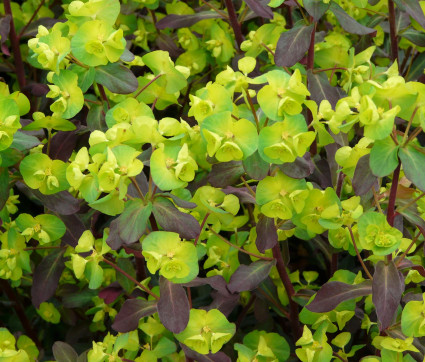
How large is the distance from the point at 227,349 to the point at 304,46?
88cm

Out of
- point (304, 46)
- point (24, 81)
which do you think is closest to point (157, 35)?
point (24, 81)

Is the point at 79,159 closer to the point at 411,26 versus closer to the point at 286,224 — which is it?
the point at 286,224

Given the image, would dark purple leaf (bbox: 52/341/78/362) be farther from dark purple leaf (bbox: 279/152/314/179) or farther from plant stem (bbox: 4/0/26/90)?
plant stem (bbox: 4/0/26/90)

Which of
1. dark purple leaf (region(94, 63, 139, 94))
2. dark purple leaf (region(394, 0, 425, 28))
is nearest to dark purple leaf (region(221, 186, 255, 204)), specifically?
dark purple leaf (region(94, 63, 139, 94))

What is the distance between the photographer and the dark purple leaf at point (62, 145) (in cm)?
171

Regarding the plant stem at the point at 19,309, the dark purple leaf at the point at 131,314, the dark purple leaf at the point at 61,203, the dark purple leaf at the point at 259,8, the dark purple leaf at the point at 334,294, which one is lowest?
the plant stem at the point at 19,309

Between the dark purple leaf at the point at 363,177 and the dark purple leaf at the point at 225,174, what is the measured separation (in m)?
0.26

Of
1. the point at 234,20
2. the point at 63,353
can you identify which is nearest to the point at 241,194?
the point at 63,353

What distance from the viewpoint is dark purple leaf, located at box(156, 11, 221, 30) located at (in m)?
2.14

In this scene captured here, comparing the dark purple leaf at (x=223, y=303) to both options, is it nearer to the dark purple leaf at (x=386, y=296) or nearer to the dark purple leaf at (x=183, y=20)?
the dark purple leaf at (x=386, y=296)

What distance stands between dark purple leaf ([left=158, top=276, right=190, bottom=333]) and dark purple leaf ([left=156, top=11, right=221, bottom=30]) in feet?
3.39

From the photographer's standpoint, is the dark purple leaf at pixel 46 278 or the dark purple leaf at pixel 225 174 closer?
the dark purple leaf at pixel 225 174

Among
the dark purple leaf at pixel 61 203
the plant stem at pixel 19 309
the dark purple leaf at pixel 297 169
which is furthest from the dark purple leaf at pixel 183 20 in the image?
the plant stem at pixel 19 309

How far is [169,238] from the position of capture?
135cm
